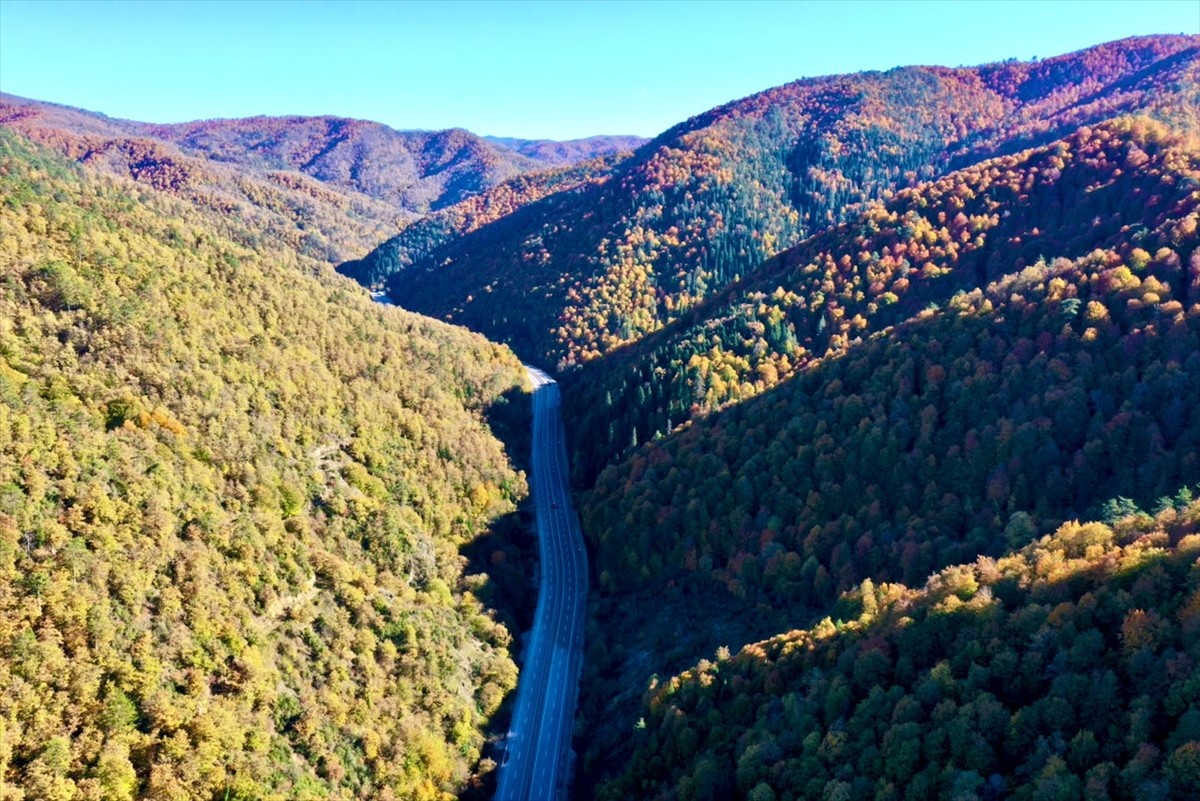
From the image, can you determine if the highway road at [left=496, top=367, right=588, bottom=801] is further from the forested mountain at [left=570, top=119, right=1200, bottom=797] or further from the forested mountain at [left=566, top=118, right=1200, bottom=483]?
the forested mountain at [left=566, top=118, right=1200, bottom=483]

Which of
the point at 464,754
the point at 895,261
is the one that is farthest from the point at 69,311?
the point at 895,261

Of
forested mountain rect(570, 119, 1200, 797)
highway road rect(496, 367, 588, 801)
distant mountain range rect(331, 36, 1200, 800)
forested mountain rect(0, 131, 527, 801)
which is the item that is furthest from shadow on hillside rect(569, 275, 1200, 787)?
forested mountain rect(0, 131, 527, 801)

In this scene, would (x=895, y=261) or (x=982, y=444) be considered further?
(x=895, y=261)

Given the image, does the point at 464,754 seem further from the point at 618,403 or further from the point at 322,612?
the point at 618,403

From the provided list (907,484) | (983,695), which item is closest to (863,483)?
(907,484)

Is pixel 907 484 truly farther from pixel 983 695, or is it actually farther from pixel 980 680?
pixel 983 695

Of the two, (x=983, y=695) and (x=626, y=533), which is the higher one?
(x=626, y=533)
